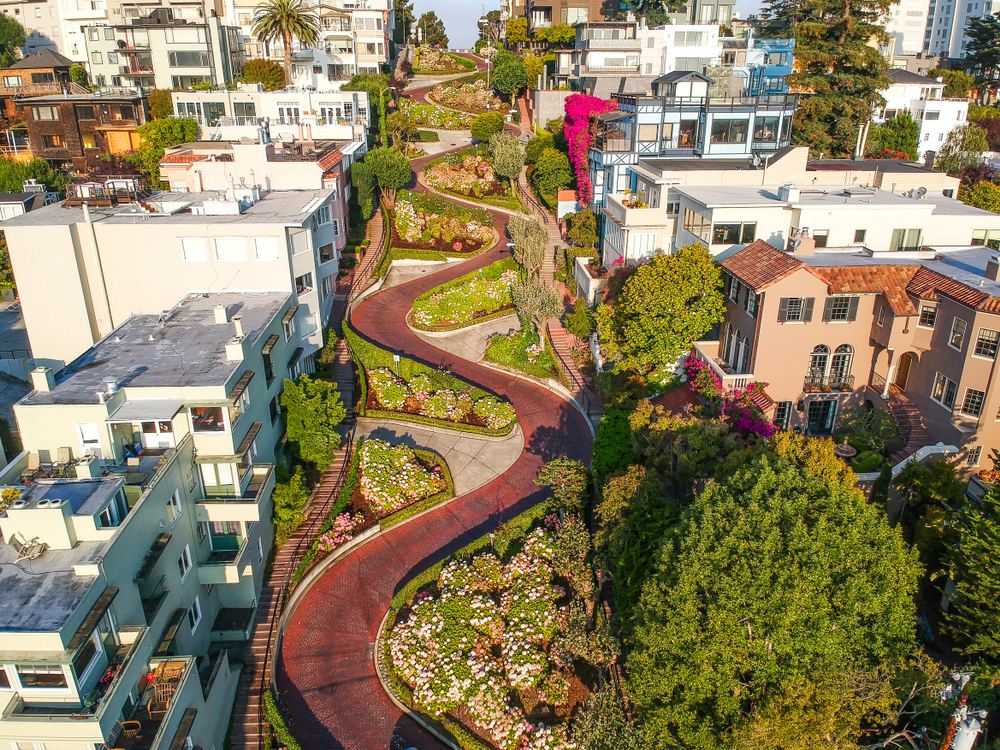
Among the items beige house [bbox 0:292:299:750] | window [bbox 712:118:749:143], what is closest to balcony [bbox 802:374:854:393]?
beige house [bbox 0:292:299:750]

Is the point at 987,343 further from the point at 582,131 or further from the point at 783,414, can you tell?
the point at 582,131

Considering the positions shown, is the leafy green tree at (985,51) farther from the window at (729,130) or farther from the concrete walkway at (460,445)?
the concrete walkway at (460,445)

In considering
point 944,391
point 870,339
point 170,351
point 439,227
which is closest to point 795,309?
point 870,339

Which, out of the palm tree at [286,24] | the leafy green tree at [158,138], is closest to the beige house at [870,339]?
the leafy green tree at [158,138]

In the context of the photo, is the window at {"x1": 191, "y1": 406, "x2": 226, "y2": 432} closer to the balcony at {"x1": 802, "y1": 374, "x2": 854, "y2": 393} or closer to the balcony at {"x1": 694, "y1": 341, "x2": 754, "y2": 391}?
the balcony at {"x1": 694, "y1": 341, "x2": 754, "y2": 391}

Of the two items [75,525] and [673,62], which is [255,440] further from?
[673,62]

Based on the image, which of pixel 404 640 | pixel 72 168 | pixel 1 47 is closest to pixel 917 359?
pixel 404 640
